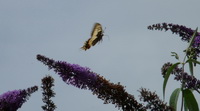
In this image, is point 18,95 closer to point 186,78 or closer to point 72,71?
point 72,71

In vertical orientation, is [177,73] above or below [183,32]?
below

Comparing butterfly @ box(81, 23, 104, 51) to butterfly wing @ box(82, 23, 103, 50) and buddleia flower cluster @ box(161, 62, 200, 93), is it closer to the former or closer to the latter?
butterfly wing @ box(82, 23, 103, 50)

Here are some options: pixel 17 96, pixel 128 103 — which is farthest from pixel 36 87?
pixel 128 103

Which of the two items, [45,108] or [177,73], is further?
[177,73]

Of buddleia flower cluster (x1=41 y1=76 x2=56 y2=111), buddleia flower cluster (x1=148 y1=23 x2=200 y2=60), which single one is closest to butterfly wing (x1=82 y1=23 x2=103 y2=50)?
buddleia flower cluster (x1=148 y1=23 x2=200 y2=60)

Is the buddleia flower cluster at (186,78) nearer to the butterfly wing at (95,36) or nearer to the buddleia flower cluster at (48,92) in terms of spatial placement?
the butterfly wing at (95,36)

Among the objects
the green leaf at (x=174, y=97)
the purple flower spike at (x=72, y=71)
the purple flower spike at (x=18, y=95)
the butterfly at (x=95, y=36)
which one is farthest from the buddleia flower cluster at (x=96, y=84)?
the butterfly at (x=95, y=36)

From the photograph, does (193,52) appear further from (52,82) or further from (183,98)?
(52,82)

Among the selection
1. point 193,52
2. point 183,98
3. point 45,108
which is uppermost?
Answer: point 193,52
